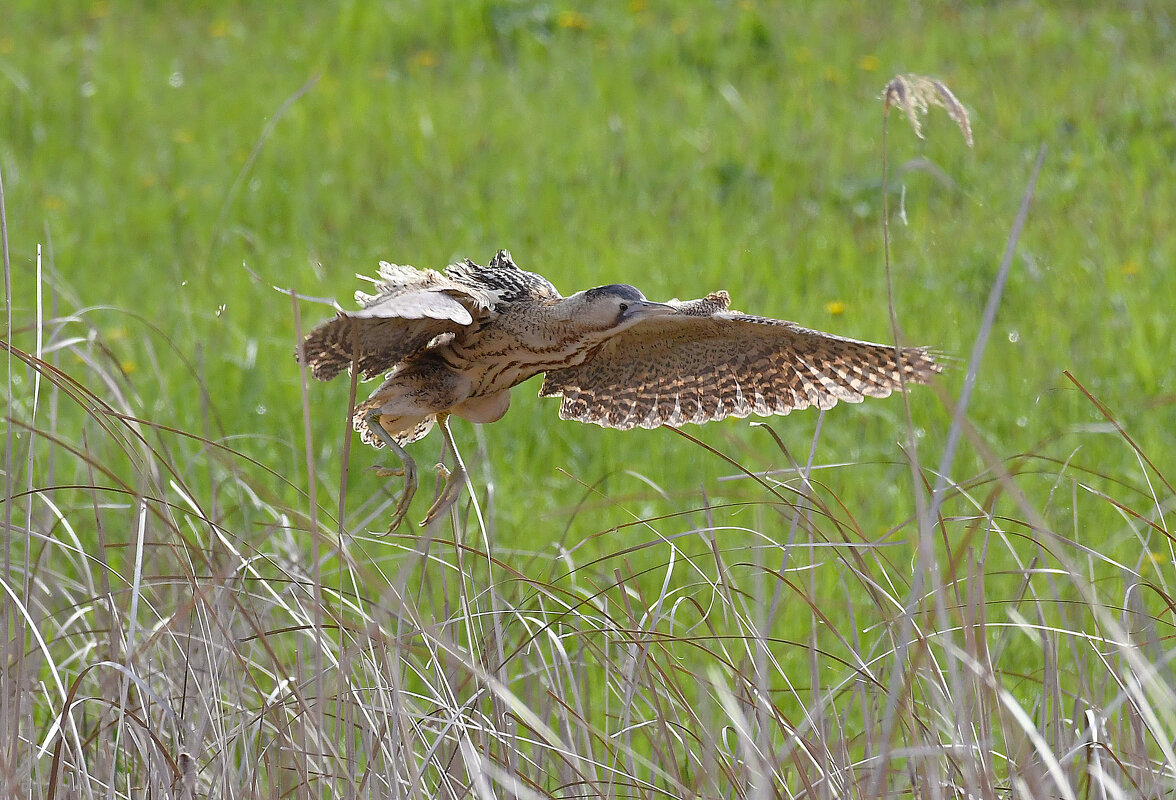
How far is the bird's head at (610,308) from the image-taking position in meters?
2.36

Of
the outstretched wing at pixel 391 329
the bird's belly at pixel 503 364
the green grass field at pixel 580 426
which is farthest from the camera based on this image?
the green grass field at pixel 580 426

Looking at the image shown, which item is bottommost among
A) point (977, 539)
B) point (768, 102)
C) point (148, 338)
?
point (977, 539)

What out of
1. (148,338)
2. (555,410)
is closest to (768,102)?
(555,410)

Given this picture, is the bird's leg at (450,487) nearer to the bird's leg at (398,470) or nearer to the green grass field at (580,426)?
the bird's leg at (398,470)

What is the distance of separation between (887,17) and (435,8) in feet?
10.3

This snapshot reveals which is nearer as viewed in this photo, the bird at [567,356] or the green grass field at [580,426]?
the bird at [567,356]

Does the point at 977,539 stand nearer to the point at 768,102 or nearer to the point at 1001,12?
the point at 768,102

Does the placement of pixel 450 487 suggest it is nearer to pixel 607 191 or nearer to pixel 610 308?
pixel 610 308

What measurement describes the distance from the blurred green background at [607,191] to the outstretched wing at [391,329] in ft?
5.87

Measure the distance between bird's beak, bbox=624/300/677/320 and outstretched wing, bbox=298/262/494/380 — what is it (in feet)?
0.85

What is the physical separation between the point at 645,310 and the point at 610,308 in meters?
0.06

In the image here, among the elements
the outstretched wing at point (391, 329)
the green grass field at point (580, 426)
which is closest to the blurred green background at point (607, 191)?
the green grass field at point (580, 426)

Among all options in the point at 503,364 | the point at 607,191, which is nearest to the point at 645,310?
the point at 503,364

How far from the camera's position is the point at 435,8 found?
9125 mm
